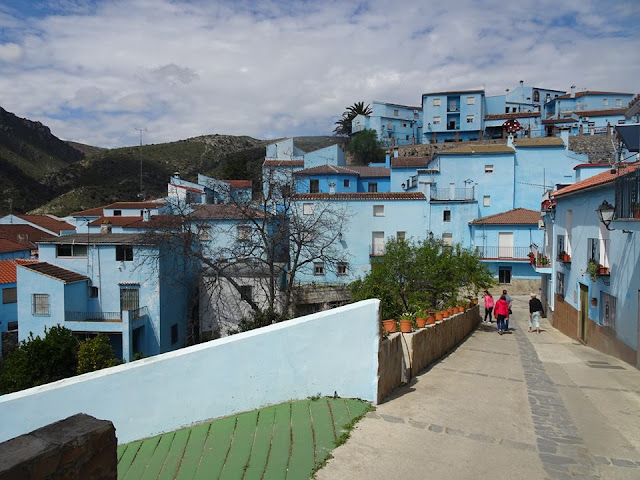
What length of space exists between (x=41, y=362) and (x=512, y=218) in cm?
3029

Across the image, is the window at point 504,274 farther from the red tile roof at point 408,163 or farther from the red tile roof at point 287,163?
the red tile roof at point 287,163

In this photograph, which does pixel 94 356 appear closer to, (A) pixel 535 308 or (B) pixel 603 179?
(A) pixel 535 308

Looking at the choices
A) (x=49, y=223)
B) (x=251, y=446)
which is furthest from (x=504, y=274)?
(x=49, y=223)

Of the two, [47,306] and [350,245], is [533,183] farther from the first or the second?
[47,306]

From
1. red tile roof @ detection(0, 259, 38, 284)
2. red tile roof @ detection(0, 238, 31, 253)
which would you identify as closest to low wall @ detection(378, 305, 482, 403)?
red tile roof @ detection(0, 259, 38, 284)

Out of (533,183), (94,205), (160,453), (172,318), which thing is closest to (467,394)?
(160,453)

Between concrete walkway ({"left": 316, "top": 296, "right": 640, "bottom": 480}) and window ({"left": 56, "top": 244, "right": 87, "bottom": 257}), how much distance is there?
23887mm

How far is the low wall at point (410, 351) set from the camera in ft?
24.8

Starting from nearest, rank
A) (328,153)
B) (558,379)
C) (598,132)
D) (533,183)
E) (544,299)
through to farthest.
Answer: (558,379) → (544,299) → (533,183) → (328,153) → (598,132)

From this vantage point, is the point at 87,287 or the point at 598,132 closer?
the point at 87,287

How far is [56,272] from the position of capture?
27.1 meters

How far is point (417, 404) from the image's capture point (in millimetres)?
7469

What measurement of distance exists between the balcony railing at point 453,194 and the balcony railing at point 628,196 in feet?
86.1

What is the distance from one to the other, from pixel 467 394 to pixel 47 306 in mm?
24986
